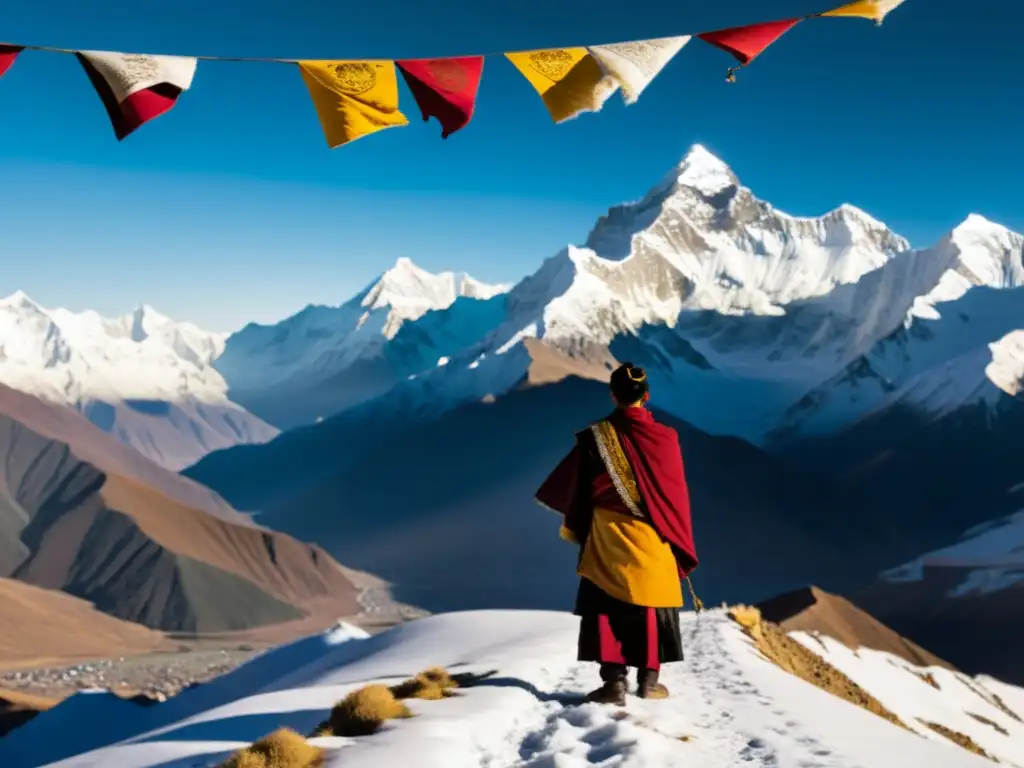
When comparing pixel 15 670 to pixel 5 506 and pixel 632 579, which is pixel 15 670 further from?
pixel 632 579

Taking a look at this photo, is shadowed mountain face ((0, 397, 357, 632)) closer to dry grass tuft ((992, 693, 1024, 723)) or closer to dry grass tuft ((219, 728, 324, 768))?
dry grass tuft ((992, 693, 1024, 723))

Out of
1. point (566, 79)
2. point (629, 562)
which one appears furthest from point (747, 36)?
point (629, 562)

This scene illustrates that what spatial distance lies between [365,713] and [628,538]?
2530mm

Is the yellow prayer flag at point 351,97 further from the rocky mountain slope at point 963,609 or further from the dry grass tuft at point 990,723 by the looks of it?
the rocky mountain slope at point 963,609

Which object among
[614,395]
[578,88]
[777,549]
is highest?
[578,88]

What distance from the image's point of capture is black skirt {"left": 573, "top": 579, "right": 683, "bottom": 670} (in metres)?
7.96

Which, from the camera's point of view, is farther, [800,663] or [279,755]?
[800,663]

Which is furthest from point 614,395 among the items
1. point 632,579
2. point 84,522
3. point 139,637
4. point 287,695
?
point 84,522

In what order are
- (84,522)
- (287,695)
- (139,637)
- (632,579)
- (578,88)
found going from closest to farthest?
(632,579)
(578,88)
(287,695)
(139,637)
(84,522)

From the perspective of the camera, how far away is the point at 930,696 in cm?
3036

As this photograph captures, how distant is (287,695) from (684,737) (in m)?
7.13

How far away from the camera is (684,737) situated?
701 cm

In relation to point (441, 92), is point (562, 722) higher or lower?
lower

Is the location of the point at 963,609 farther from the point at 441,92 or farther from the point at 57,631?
the point at 441,92
